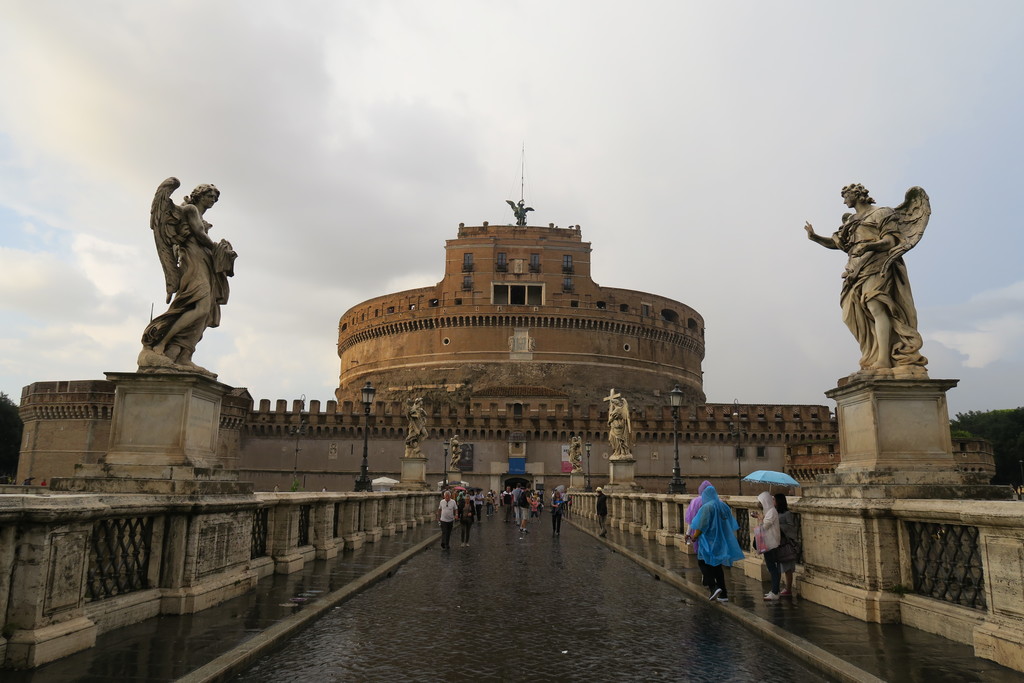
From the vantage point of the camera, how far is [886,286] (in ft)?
23.4

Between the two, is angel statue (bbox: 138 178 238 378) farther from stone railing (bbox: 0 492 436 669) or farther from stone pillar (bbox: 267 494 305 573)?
stone pillar (bbox: 267 494 305 573)

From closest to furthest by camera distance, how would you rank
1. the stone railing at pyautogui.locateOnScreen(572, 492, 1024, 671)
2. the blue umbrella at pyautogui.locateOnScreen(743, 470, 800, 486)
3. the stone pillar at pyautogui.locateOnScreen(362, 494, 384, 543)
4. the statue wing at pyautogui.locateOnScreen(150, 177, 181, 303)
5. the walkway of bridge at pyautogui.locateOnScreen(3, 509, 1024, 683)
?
the walkway of bridge at pyautogui.locateOnScreen(3, 509, 1024, 683), the stone railing at pyautogui.locateOnScreen(572, 492, 1024, 671), the statue wing at pyautogui.locateOnScreen(150, 177, 181, 303), the blue umbrella at pyautogui.locateOnScreen(743, 470, 800, 486), the stone pillar at pyautogui.locateOnScreen(362, 494, 384, 543)

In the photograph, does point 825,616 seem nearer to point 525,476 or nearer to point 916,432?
point 916,432

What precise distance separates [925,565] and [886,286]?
8.87 feet

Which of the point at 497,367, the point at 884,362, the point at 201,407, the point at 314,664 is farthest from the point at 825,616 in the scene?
the point at 497,367

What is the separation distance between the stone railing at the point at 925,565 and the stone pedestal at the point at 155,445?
600 cm

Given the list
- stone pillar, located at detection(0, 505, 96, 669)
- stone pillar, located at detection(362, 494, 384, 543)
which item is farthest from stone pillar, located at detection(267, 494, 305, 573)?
stone pillar, located at detection(362, 494, 384, 543)

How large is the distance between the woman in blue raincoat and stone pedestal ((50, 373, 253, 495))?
5.19m

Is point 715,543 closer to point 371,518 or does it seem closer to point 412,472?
point 371,518

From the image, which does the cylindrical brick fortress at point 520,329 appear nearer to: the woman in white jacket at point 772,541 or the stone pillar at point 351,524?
the stone pillar at point 351,524

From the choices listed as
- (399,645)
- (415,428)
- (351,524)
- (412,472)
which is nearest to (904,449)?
(399,645)

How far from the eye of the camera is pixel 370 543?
14664 mm

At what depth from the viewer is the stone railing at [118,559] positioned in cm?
438

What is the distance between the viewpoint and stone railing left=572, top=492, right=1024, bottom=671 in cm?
473
